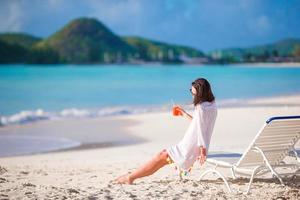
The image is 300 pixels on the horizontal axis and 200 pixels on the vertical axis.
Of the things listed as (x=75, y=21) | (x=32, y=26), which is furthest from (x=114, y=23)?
(x=32, y=26)

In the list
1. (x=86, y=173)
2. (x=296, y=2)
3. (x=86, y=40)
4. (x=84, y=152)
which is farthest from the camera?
(x=86, y=40)

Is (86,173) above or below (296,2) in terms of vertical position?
below

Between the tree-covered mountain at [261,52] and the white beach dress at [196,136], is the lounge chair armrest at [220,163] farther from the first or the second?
the tree-covered mountain at [261,52]

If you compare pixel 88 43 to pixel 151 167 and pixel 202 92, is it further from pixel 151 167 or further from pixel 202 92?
pixel 202 92

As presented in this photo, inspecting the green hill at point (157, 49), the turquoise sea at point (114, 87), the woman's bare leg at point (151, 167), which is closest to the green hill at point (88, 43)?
the green hill at point (157, 49)

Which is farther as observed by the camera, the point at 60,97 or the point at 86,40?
the point at 86,40

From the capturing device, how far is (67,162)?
20.6ft

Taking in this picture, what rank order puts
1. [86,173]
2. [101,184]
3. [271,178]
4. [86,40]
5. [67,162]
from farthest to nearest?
[86,40] → [67,162] → [86,173] → [271,178] → [101,184]

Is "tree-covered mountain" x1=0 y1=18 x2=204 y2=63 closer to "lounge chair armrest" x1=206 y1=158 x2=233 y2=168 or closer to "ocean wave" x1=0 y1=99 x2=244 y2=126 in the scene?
"ocean wave" x1=0 y1=99 x2=244 y2=126

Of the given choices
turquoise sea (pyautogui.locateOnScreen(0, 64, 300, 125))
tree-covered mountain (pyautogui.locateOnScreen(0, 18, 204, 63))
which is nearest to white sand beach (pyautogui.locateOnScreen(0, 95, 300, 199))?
turquoise sea (pyautogui.locateOnScreen(0, 64, 300, 125))

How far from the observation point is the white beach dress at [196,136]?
4023mm

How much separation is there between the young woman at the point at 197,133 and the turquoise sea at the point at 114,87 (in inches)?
396

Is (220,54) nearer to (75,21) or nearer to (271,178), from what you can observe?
(75,21)

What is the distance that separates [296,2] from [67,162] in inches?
1948
